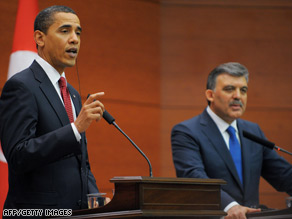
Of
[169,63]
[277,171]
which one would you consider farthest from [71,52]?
[169,63]

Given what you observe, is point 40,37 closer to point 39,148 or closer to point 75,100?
point 75,100

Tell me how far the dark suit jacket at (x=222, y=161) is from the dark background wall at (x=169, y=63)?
63.9 inches

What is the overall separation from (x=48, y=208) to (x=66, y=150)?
279 millimetres

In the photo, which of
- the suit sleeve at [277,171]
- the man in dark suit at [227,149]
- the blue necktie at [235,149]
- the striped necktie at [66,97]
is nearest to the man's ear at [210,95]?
the man in dark suit at [227,149]

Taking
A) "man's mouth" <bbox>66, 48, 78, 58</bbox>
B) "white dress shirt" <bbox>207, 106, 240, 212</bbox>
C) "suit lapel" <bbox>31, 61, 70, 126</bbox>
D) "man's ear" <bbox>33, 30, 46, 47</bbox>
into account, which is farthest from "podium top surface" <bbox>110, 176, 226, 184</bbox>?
"white dress shirt" <bbox>207, 106, 240, 212</bbox>

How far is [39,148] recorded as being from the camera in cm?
205

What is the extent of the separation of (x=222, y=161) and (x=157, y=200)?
1.52 metres

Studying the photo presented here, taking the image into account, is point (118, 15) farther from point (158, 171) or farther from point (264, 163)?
point (264, 163)

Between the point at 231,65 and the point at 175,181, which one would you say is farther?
the point at 231,65

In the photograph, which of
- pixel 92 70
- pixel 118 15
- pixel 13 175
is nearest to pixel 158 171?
pixel 92 70

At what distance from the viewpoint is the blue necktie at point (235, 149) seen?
3.45 metres

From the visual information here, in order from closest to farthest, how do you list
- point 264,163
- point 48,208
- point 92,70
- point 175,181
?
point 175,181, point 48,208, point 264,163, point 92,70

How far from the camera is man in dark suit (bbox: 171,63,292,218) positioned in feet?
11.0

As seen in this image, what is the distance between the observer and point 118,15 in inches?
204
